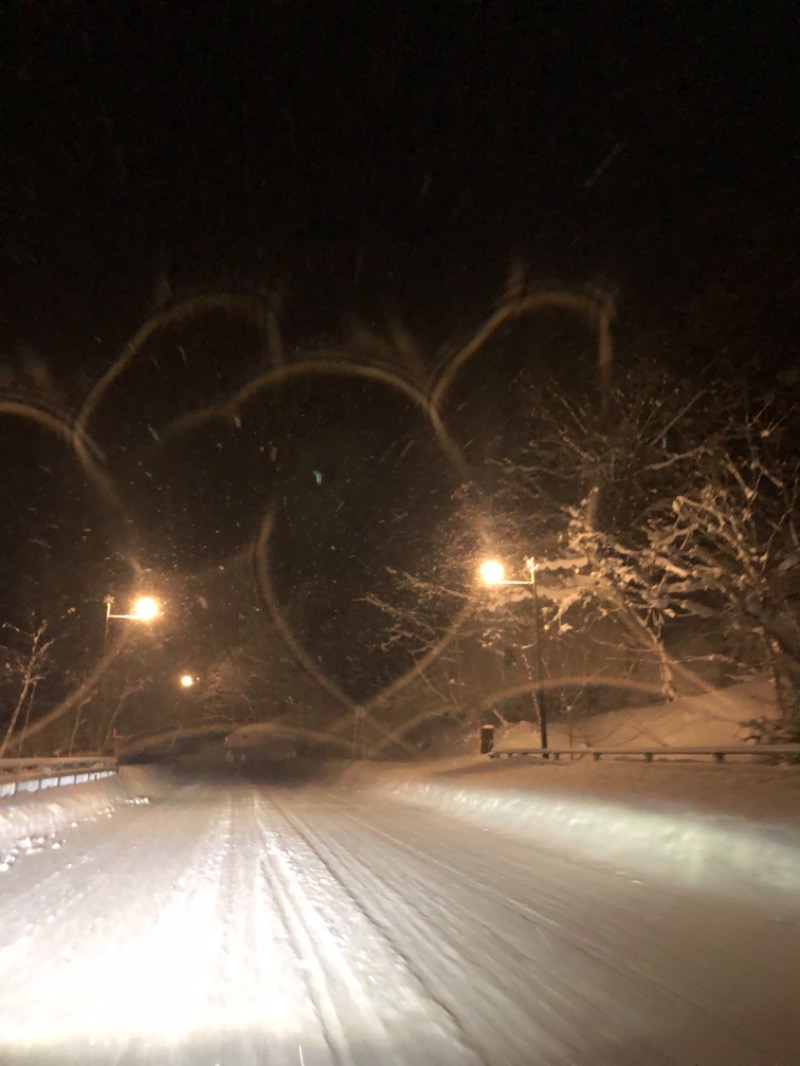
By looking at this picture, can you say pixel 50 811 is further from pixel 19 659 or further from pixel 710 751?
pixel 19 659

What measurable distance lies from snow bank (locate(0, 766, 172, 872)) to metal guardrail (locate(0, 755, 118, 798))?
0.35 metres

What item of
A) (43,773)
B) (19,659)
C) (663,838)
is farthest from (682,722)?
(19,659)

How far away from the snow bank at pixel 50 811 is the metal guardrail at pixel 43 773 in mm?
346

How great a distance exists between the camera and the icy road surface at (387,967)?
4.44 meters

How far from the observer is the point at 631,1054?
435 centimetres

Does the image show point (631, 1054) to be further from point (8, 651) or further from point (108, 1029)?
point (8, 651)

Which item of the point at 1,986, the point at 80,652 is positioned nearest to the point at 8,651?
the point at 80,652

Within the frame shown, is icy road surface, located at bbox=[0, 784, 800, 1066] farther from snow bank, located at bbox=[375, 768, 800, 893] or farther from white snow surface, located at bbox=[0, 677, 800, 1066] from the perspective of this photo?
snow bank, located at bbox=[375, 768, 800, 893]

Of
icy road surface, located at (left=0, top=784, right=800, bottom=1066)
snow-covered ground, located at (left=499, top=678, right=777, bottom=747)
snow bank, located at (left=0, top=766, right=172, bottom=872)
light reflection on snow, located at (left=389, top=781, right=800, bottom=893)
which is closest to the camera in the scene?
icy road surface, located at (left=0, top=784, right=800, bottom=1066)

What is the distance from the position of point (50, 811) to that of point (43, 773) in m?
4.32

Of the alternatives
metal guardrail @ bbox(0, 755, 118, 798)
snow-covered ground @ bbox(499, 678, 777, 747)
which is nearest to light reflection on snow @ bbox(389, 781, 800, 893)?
snow-covered ground @ bbox(499, 678, 777, 747)

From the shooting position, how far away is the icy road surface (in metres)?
4.44

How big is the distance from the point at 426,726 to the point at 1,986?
1708 inches

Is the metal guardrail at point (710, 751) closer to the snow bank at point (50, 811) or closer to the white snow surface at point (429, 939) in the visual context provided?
the white snow surface at point (429, 939)
